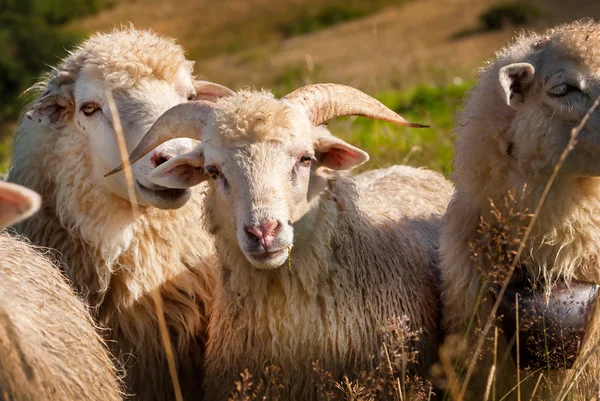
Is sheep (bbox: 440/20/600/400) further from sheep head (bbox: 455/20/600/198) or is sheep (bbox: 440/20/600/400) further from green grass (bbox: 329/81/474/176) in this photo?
green grass (bbox: 329/81/474/176)

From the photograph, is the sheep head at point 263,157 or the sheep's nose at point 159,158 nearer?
the sheep head at point 263,157

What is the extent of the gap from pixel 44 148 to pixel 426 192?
233 cm

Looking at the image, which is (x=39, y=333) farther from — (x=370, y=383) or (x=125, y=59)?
(x=125, y=59)

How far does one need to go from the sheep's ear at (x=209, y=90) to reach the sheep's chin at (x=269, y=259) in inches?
63.7

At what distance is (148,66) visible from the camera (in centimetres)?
470

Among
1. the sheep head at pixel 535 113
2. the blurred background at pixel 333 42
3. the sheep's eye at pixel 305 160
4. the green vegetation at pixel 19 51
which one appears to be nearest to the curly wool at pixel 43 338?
the sheep's eye at pixel 305 160

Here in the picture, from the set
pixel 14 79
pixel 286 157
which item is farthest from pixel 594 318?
pixel 14 79

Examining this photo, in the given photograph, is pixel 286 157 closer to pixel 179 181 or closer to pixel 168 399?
pixel 179 181

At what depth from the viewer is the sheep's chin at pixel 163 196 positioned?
4.34 meters

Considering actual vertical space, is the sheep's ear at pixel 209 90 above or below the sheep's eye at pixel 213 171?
above

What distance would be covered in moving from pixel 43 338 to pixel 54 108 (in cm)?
164

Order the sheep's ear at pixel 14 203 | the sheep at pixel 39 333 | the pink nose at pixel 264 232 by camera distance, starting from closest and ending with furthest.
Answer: the sheep's ear at pixel 14 203 < the sheep at pixel 39 333 < the pink nose at pixel 264 232

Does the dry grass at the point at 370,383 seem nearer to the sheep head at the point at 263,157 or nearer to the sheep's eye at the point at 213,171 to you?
the sheep head at the point at 263,157

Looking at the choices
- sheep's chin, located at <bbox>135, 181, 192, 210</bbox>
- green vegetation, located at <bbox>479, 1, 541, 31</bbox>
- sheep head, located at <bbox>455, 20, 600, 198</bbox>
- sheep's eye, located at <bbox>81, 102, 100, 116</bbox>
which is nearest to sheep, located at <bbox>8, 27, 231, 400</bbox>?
sheep's eye, located at <bbox>81, 102, 100, 116</bbox>
